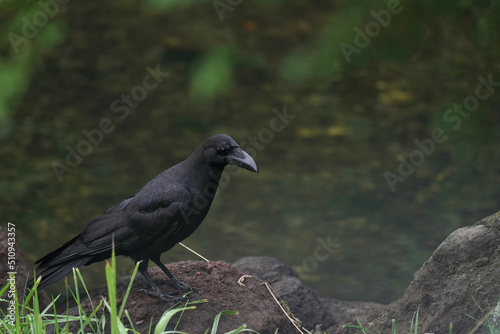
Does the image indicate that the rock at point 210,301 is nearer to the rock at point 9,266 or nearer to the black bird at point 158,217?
the black bird at point 158,217

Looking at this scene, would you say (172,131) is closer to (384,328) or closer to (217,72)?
(217,72)

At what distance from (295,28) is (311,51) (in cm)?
537

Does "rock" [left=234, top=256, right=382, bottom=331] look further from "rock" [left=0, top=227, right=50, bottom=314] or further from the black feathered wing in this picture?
"rock" [left=0, top=227, right=50, bottom=314]

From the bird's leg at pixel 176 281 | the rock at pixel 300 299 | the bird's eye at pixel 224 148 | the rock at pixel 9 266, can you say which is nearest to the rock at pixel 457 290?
the rock at pixel 300 299

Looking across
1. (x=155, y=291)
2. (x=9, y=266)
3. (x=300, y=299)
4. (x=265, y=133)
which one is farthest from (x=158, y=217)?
(x=265, y=133)

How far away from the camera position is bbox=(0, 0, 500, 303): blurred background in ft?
18.5

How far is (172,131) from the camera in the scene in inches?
313

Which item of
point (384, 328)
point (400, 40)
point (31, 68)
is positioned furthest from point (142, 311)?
point (400, 40)

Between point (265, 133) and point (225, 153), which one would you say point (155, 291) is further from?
point (265, 133)

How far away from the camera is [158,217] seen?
3.58m

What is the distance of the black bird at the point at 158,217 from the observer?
3.57m

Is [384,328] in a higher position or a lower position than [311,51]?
lower

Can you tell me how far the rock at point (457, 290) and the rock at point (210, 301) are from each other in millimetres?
429

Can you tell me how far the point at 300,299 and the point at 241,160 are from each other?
3.80 ft
